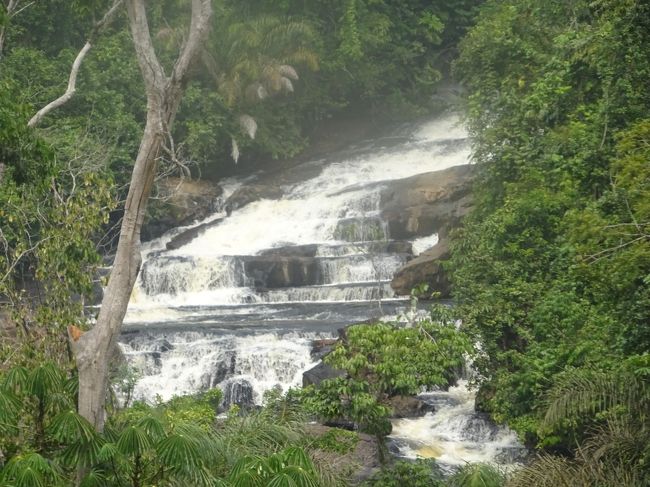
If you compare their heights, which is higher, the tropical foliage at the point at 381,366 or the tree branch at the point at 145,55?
the tree branch at the point at 145,55

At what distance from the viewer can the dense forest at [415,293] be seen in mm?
9823

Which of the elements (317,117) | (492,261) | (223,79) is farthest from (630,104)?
(317,117)

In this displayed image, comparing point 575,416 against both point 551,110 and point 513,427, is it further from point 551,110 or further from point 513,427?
point 551,110

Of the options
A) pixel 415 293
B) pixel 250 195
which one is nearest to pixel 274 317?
pixel 250 195

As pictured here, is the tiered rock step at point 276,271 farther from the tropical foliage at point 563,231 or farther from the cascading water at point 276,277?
the tropical foliage at point 563,231

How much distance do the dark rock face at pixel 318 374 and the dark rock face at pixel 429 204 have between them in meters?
9.10

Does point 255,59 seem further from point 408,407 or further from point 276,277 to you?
point 408,407

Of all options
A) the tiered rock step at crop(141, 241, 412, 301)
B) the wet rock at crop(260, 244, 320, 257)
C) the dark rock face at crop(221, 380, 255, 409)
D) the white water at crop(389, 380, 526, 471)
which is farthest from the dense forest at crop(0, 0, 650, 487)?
the wet rock at crop(260, 244, 320, 257)

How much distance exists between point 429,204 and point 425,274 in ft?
13.4

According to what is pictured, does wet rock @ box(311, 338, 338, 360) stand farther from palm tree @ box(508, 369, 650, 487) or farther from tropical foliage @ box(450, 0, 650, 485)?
palm tree @ box(508, 369, 650, 487)

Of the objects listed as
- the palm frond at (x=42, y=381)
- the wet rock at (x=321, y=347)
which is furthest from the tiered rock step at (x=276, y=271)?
the palm frond at (x=42, y=381)

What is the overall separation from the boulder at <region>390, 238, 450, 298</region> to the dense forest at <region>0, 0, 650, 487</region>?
9.57 feet

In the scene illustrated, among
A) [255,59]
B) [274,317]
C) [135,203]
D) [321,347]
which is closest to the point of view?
[135,203]

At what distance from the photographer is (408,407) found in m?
18.8
